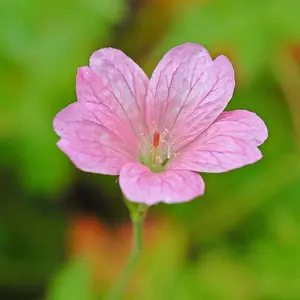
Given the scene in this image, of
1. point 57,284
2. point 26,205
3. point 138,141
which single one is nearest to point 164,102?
point 138,141

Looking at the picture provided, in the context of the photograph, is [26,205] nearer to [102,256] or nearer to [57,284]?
A: [102,256]

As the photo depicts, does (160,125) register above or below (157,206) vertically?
above

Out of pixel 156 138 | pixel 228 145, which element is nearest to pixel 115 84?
pixel 156 138

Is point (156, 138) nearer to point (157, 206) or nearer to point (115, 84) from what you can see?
point (115, 84)

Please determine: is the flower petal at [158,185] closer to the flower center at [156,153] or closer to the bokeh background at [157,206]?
the flower center at [156,153]

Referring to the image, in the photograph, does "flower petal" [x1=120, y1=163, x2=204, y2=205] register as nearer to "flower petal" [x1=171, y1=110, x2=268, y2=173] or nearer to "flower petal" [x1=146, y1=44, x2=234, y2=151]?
"flower petal" [x1=171, y1=110, x2=268, y2=173]

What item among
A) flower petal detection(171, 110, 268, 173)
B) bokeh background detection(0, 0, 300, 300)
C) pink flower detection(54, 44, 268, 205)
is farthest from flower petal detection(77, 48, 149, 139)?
bokeh background detection(0, 0, 300, 300)
